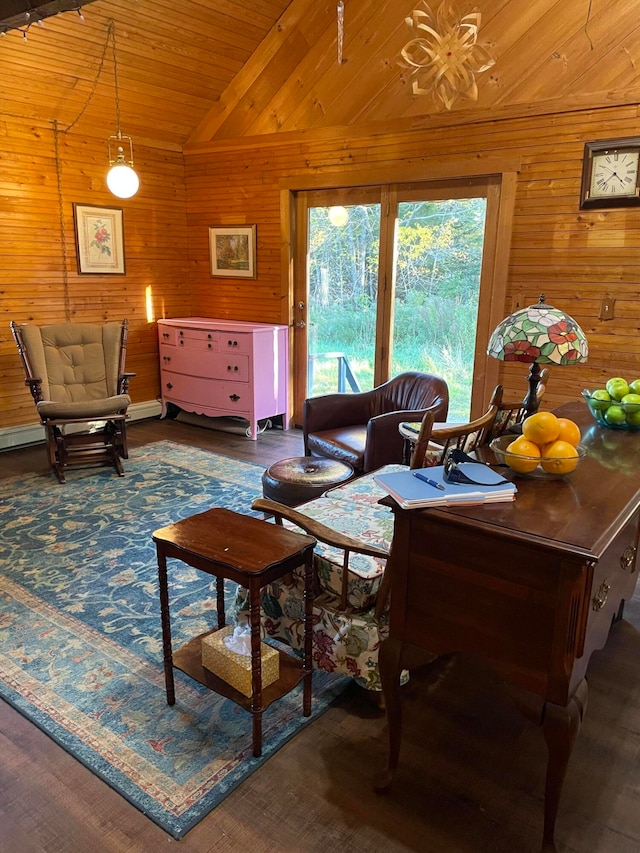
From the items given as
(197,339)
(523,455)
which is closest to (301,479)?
(523,455)

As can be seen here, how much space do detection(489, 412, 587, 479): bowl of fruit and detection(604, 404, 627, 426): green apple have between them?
2.08ft

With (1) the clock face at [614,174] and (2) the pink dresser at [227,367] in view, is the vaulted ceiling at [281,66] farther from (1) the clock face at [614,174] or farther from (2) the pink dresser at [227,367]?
(2) the pink dresser at [227,367]

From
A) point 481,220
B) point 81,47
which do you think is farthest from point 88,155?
point 481,220

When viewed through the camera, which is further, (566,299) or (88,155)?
(88,155)

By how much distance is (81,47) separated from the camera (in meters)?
4.56

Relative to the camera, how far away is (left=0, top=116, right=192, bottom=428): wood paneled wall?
4.95m

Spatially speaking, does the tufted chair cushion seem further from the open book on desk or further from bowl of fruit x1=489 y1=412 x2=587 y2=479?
bowl of fruit x1=489 y1=412 x2=587 y2=479

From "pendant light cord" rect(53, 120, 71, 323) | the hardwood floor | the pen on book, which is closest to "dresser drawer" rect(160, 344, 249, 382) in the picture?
"pendant light cord" rect(53, 120, 71, 323)

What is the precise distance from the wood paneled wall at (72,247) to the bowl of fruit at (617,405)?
14.9ft

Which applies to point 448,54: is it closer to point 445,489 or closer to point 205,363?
point 205,363

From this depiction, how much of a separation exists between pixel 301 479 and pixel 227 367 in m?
2.45

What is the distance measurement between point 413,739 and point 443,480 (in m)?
0.97

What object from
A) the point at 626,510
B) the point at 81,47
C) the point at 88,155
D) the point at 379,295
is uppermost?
the point at 81,47

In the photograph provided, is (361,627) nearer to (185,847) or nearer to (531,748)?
(531,748)
